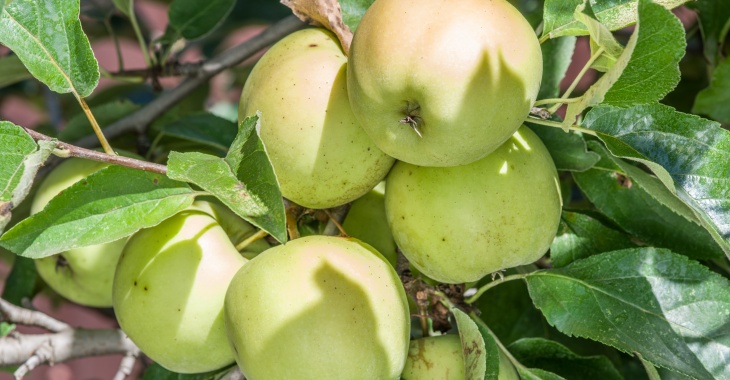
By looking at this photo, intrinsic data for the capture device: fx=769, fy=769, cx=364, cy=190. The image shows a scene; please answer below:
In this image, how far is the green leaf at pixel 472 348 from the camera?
0.79 m

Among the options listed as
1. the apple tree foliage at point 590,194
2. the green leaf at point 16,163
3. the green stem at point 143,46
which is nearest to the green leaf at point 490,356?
the apple tree foliage at point 590,194

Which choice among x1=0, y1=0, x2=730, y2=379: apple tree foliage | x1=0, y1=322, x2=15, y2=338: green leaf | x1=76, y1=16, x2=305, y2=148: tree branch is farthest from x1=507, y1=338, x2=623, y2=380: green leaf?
x1=0, y1=322, x2=15, y2=338: green leaf

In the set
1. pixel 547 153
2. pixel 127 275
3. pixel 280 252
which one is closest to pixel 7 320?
pixel 127 275

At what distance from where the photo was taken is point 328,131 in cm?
82

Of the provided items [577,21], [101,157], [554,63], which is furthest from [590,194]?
[101,157]

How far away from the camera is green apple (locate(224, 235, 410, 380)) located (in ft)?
2.46

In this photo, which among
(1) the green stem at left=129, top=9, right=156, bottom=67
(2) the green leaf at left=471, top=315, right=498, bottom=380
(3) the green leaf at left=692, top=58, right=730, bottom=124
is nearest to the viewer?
(2) the green leaf at left=471, top=315, right=498, bottom=380

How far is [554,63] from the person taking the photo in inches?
40.5

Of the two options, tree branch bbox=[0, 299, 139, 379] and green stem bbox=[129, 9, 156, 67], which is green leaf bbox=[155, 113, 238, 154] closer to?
green stem bbox=[129, 9, 156, 67]

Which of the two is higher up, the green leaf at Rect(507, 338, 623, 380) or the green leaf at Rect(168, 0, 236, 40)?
the green leaf at Rect(168, 0, 236, 40)

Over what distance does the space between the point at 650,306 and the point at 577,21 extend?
0.33 m

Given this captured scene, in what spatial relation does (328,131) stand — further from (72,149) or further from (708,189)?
(708,189)

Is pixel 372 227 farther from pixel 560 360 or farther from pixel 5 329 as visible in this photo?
pixel 5 329

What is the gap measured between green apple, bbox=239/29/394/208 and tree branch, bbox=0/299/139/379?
54cm
